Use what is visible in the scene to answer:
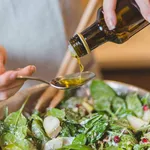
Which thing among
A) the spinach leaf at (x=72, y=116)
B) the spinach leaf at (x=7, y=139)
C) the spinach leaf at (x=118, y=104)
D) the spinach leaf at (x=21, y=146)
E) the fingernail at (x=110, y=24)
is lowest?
the spinach leaf at (x=118, y=104)

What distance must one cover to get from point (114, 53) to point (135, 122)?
1.01 m

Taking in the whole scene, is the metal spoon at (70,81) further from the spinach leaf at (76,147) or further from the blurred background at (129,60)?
the blurred background at (129,60)

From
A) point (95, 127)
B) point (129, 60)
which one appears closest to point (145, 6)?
point (95, 127)

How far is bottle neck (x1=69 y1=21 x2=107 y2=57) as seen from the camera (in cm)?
70

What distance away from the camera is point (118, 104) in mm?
833

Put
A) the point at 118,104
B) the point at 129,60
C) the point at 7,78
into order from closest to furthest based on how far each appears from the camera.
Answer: the point at 7,78 < the point at 118,104 < the point at 129,60

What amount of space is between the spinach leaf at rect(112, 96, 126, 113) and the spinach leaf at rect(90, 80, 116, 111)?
0.03ft

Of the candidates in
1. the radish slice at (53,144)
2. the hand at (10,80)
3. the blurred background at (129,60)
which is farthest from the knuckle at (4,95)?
the blurred background at (129,60)

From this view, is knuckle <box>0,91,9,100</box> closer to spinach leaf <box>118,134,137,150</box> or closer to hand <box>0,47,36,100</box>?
hand <box>0,47,36,100</box>

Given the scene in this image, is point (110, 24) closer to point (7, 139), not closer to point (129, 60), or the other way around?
point (7, 139)

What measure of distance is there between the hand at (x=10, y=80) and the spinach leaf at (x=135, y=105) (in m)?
0.24

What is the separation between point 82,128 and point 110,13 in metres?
0.21

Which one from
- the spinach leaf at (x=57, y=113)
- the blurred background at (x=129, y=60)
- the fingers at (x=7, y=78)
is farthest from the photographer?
the blurred background at (x=129, y=60)

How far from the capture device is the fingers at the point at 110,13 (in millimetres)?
665
